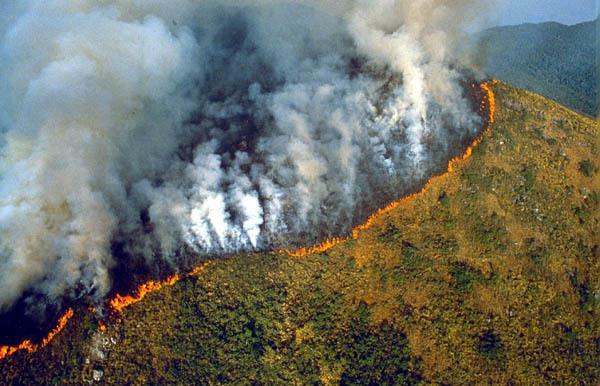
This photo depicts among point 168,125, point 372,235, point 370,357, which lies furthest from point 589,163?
point 168,125

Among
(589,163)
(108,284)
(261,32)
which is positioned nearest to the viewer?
(108,284)

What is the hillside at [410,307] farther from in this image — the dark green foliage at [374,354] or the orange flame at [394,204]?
the orange flame at [394,204]

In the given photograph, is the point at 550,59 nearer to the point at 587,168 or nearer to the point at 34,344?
the point at 587,168

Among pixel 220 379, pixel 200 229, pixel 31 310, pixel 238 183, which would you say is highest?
pixel 238 183

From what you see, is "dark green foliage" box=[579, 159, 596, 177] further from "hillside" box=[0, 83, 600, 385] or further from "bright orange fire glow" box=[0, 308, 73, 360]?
"bright orange fire glow" box=[0, 308, 73, 360]

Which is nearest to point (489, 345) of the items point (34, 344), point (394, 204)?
point (394, 204)

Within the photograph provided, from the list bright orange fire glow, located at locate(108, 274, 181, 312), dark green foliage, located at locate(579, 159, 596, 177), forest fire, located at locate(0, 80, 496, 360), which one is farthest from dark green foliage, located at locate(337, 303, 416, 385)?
dark green foliage, located at locate(579, 159, 596, 177)

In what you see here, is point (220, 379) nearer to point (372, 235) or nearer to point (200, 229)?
point (200, 229)
